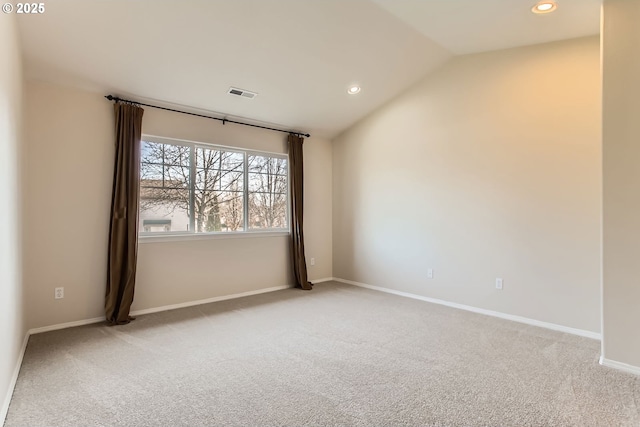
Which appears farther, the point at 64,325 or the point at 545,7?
the point at 64,325

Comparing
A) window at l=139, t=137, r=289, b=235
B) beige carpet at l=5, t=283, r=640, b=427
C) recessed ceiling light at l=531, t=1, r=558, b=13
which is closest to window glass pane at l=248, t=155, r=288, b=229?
window at l=139, t=137, r=289, b=235

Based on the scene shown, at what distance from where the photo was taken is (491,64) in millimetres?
3746

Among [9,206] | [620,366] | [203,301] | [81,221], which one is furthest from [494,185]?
[81,221]

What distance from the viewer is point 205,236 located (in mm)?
4266

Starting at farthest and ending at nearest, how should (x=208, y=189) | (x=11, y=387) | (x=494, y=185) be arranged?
(x=208, y=189), (x=494, y=185), (x=11, y=387)

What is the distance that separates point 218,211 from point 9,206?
235 cm

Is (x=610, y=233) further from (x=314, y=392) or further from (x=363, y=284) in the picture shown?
(x=363, y=284)

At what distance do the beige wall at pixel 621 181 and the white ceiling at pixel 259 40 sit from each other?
415mm

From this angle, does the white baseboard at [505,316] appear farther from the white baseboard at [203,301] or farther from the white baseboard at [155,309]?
the white baseboard at [155,309]

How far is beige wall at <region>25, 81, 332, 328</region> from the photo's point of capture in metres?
3.19

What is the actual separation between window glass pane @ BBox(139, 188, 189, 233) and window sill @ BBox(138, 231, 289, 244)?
3.7 inches

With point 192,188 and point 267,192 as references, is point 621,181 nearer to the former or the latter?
point 267,192

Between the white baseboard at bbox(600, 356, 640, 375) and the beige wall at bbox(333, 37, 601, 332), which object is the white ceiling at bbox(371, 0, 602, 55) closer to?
the beige wall at bbox(333, 37, 601, 332)

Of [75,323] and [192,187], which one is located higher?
[192,187]
